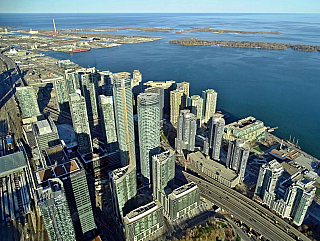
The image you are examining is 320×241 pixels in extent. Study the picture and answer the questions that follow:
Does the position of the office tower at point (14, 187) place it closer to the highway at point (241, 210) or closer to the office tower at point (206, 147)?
the highway at point (241, 210)

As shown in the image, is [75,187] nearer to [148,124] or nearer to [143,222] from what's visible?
[143,222]

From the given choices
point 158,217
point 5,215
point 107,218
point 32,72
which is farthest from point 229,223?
point 32,72

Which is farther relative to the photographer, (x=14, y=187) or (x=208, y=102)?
(x=208, y=102)

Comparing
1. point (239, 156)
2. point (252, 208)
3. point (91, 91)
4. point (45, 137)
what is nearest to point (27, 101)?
point (91, 91)

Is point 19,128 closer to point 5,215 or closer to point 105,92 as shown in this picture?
point 105,92

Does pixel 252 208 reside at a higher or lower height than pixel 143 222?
lower

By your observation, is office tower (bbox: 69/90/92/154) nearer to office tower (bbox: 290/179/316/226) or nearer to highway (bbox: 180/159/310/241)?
highway (bbox: 180/159/310/241)

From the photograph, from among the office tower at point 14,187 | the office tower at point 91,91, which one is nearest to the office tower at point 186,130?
the office tower at point 91,91
